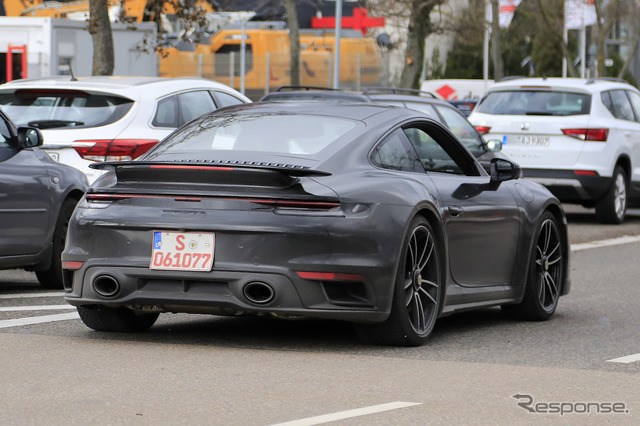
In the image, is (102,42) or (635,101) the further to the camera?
(102,42)

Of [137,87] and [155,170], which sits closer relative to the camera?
[155,170]

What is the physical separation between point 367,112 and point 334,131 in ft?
1.43

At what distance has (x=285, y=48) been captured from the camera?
5384cm

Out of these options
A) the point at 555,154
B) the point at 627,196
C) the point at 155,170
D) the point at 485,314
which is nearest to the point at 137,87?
the point at 485,314

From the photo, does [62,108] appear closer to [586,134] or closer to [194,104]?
[194,104]

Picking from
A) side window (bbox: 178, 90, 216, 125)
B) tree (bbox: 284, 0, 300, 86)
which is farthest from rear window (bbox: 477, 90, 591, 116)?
tree (bbox: 284, 0, 300, 86)

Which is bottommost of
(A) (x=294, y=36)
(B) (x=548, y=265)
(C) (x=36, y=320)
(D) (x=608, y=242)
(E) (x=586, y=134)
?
(D) (x=608, y=242)

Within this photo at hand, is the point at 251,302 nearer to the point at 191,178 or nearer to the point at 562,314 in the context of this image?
the point at 191,178

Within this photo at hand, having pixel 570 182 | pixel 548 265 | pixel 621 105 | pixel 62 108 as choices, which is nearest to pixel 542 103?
pixel 570 182

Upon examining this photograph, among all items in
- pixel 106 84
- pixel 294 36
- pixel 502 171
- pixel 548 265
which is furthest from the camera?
pixel 294 36

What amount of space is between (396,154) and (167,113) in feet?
17.8

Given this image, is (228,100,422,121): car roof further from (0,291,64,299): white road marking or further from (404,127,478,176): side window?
(0,291,64,299): white road marking

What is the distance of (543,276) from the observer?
9.67 metres

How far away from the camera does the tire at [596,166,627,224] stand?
19.0 meters
